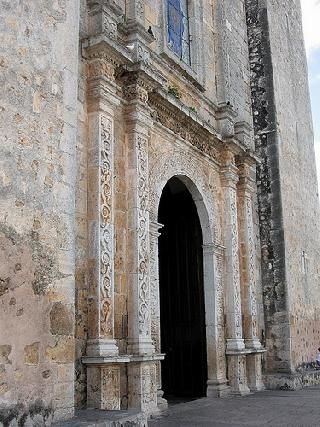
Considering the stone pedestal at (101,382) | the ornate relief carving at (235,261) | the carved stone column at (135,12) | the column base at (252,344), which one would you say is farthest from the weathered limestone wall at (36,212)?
Result: the column base at (252,344)

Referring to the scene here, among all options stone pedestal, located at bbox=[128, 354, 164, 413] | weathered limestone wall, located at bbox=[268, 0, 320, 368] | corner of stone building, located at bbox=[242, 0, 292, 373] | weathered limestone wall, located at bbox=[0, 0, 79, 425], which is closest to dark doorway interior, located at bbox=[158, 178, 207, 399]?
corner of stone building, located at bbox=[242, 0, 292, 373]

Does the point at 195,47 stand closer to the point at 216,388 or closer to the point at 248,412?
the point at 216,388

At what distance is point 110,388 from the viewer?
5.45m

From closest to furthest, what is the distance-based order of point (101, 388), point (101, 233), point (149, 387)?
point (101, 388) → point (101, 233) → point (149, 387)

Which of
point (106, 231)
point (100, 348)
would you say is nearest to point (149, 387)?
point (100, 348)

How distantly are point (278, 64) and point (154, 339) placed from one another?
23.0 feet

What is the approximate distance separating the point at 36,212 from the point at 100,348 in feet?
5.62

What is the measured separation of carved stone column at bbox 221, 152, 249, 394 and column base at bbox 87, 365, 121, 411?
3.21 m

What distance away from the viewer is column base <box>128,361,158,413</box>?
5875 mm

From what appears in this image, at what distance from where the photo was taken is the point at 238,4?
35.9 feet

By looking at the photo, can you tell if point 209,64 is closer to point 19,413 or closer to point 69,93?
point 69,93

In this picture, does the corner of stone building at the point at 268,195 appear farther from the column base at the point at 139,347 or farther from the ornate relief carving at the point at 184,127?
the column base at the point at 139,347

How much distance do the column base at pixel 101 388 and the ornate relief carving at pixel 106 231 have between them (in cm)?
34

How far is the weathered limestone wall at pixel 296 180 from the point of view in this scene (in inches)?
414
